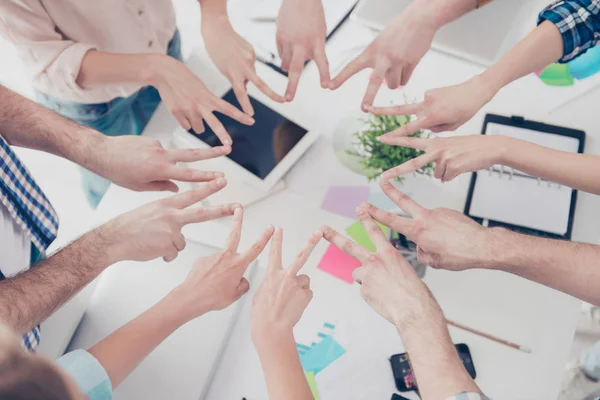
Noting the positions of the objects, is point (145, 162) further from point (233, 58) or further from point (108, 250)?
point (233, 58)

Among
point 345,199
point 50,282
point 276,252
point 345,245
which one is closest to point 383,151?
point 345,199

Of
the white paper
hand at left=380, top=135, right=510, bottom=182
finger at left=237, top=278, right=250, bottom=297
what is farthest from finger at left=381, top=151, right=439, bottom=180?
finger at left=237, top=278, right=250, bottom=297

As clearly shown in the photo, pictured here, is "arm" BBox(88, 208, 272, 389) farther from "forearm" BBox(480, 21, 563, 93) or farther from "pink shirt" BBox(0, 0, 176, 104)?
"forearm" BBox(480, 21, 563, 93)

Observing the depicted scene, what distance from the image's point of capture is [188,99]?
131 centimetres

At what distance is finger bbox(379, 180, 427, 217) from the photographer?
3.92 ft

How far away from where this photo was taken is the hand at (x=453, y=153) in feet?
3.99

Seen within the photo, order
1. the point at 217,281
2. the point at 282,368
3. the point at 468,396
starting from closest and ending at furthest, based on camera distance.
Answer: the point at 468,396
the point at 282,368
the point at 217,281

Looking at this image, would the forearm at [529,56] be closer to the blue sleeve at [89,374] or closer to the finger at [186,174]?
the finger at [186,174]

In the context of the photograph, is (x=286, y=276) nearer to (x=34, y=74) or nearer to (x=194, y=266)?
(x=194, y=266)

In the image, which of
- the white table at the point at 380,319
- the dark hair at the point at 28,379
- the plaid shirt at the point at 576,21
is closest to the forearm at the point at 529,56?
the plaid shirt at the point at 576,21

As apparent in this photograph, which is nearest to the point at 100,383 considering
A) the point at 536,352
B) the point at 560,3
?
the point at 536,352

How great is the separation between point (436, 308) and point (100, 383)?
2.34 feet

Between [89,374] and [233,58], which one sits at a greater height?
[233,58]

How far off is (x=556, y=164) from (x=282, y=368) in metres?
0.82
